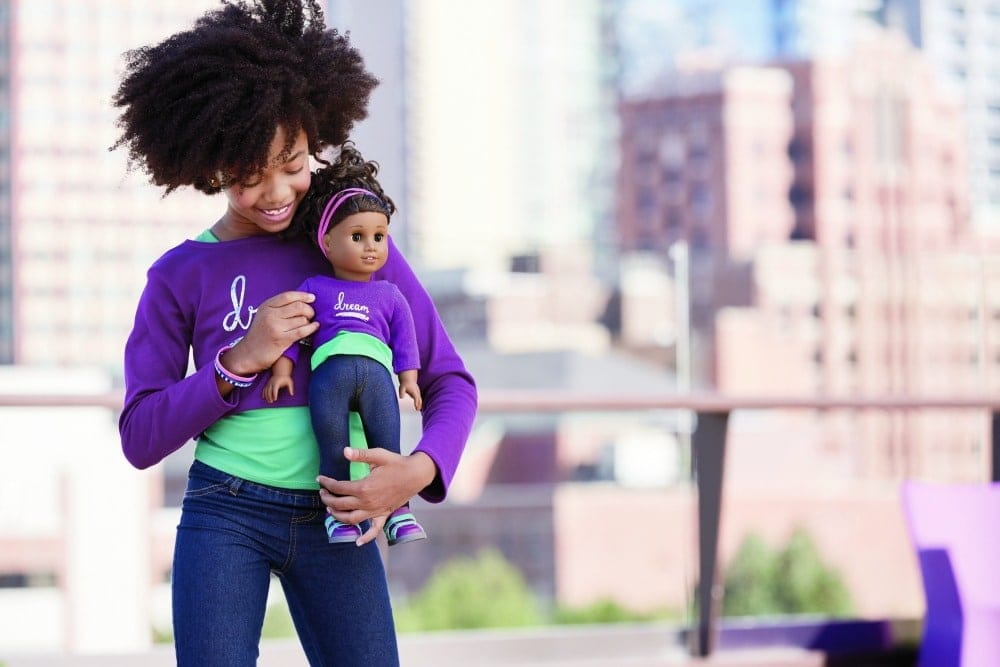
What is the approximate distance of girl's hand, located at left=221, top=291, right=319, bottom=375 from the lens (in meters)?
1.50

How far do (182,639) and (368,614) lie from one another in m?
0.20

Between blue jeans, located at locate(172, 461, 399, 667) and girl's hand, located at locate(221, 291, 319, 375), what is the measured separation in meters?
0.13

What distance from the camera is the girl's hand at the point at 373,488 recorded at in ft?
4.80

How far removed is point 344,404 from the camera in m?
1.50

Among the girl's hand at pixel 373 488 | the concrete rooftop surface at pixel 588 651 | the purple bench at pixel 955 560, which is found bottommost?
the concrete rooftop surface at pixel 588 651

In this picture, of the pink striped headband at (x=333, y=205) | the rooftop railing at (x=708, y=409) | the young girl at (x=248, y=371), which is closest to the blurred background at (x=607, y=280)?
the rooftop railing at (x=708, y=409)

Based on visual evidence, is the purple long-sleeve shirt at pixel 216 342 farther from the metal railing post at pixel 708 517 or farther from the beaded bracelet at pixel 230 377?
the metal railing post at pixel 708 517

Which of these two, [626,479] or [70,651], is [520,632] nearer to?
[70,651]

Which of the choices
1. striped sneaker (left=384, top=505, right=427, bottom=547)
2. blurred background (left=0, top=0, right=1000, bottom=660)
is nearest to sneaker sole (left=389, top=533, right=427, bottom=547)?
striped sneaker (left=384, top=505, right=427, bottom=547)

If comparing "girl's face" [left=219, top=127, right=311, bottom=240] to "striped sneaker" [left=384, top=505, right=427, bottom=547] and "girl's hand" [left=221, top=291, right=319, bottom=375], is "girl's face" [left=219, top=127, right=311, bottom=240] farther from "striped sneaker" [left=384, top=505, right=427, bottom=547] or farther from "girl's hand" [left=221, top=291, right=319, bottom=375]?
"striped sneaker" [left=384, top=505, right=427, bottom=547]

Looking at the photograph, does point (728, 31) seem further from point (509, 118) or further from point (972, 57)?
point (972, 57)

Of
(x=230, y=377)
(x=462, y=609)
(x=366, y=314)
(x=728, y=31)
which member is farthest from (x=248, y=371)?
(x=728, y=31)

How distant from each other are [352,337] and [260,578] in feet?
0.93

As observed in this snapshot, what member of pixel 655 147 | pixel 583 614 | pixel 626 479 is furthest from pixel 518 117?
pixel 583 614
